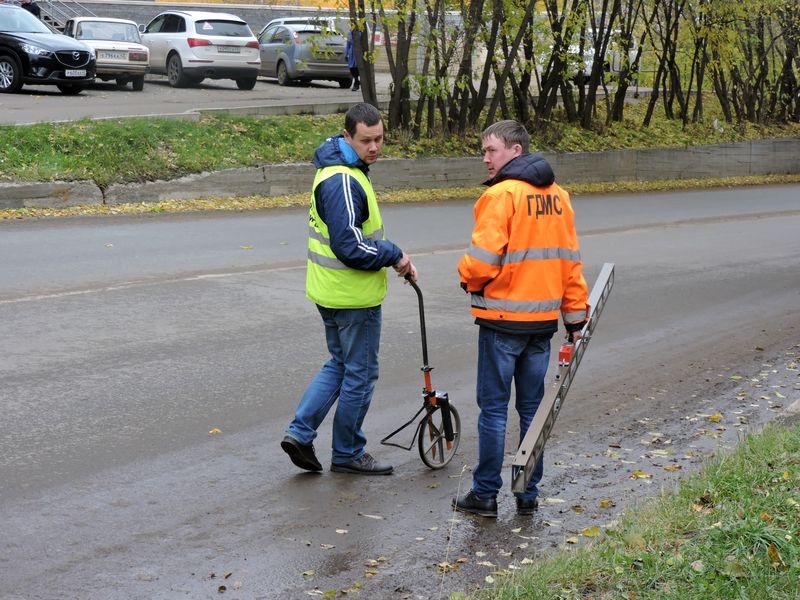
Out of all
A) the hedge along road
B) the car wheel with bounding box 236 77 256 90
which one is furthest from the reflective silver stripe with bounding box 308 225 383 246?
the car wheel with bounding box 236 77 256 90

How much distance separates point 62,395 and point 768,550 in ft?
15.2

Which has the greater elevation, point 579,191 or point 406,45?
point 406,45

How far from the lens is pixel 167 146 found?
62.7 ft

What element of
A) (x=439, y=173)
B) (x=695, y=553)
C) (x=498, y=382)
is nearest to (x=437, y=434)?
(x=498, y=382)

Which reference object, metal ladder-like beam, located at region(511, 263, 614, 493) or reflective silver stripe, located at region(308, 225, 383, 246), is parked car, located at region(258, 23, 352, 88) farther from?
metal ladder-like beam, located at region(511, 263, 614, 493)

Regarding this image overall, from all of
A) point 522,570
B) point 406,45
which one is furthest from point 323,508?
point 406,45

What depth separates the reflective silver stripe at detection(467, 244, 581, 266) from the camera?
568 cm

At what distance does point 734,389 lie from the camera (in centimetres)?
903

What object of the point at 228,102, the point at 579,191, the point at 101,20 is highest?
the point at 101,20

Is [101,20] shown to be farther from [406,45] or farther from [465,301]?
[465,301]

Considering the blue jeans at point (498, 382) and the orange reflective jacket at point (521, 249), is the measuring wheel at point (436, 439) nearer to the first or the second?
the blue jeans at point (498, 382)

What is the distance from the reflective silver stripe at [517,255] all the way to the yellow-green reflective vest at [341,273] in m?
0.74

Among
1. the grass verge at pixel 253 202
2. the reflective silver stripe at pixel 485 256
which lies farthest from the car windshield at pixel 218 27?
the reflective silver stripe at pixel 485 256

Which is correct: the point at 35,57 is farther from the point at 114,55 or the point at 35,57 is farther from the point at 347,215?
the point at 347,215
